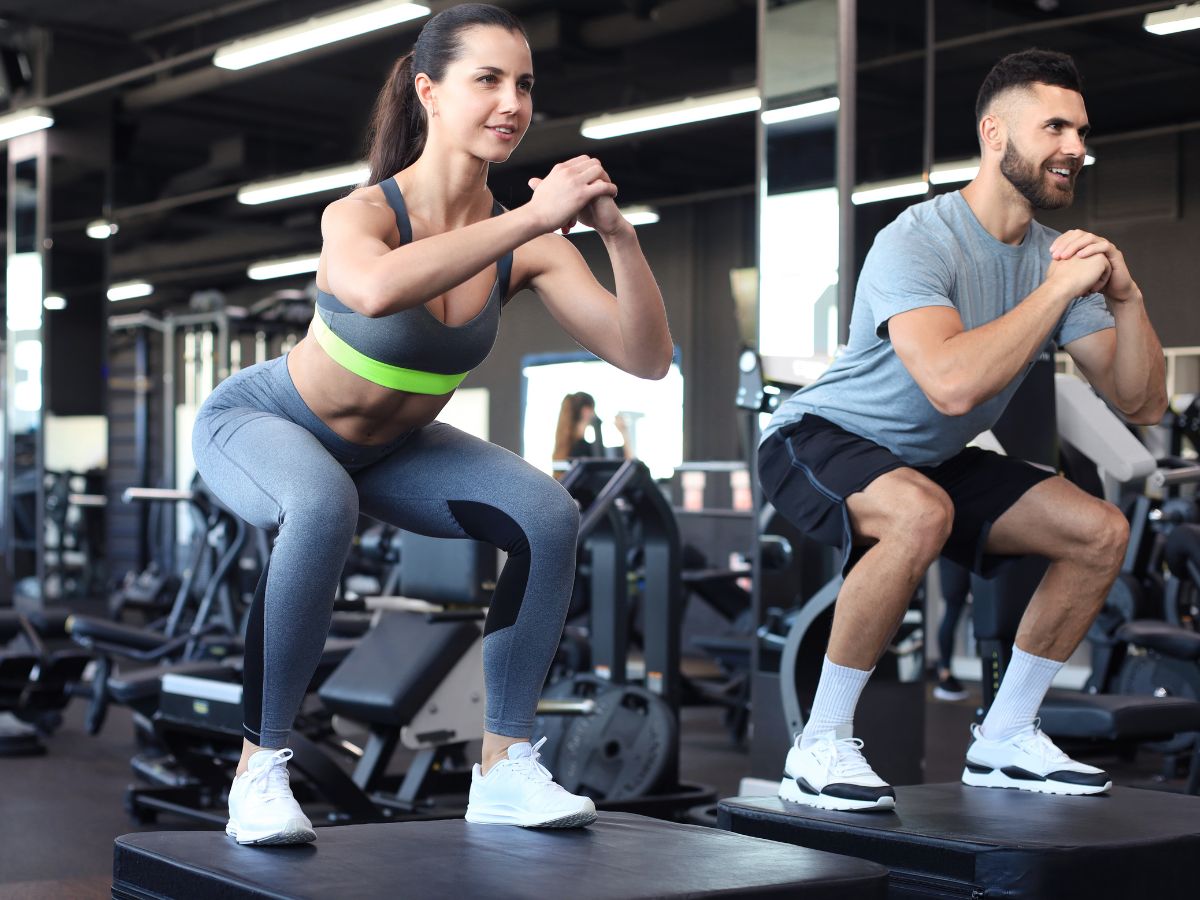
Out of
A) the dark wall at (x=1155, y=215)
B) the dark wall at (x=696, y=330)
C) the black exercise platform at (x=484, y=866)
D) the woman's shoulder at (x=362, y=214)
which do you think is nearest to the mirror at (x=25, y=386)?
the dark wall at (x=696, y=330)

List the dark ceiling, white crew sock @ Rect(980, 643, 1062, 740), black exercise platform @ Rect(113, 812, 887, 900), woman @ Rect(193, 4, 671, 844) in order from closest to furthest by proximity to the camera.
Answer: black exercise platform @ Rect(113, 812, 887, 900) < woman @ Rect(193, 4, 671, 844) < white crew sock @ Rect(980, 643, 1062, 740) < the dark ceiling

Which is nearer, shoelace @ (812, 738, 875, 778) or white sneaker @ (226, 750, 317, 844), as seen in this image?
white sneaker @ (226, 750, 317, 844)

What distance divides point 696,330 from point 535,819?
25.6 ft


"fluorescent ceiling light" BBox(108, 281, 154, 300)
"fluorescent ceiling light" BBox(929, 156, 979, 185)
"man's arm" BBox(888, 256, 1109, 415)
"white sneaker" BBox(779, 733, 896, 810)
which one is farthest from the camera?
"fluorescent ceiling light" BBox(108, 281, 154, 300)

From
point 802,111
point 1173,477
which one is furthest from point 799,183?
point 1173,477

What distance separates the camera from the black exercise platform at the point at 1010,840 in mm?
1942

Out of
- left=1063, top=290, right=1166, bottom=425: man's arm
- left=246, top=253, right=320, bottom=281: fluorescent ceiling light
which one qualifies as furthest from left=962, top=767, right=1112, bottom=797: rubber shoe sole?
left=246, top=253, right=320, bottom=281: fluorescent ceiling light

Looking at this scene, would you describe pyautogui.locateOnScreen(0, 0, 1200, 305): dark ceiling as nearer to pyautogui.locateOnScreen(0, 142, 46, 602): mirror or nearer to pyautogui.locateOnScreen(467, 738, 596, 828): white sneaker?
pyautogui.locateOnScreen(0, 142, 46, 602): mirror

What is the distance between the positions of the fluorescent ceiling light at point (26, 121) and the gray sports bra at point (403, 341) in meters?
8.27

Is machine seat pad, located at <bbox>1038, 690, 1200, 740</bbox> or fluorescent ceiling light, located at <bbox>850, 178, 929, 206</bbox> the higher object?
fluorescent ceiling light, located at <bbox>850, 178, 929, 206</bbox>

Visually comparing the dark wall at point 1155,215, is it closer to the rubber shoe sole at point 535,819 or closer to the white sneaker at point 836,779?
the white sneaker at point 836,779

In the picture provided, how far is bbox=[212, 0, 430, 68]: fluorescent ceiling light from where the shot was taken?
7359 millimetres

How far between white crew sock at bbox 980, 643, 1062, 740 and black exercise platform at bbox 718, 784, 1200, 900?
0.44ft

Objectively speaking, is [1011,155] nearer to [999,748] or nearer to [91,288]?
[999,748]
